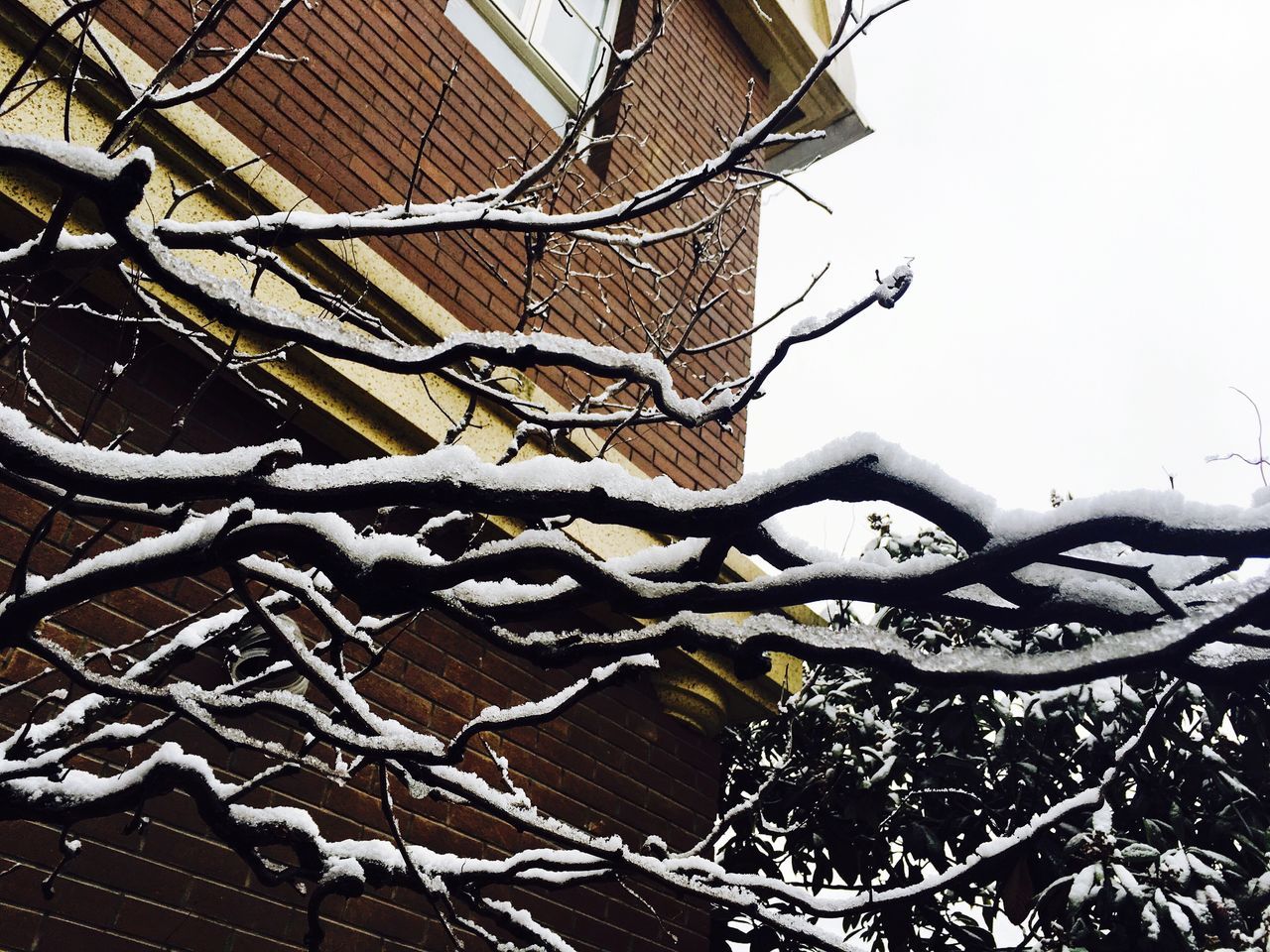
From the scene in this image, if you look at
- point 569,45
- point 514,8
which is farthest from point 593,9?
point 514,8

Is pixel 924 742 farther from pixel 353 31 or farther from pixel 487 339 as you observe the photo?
pixel 353 31

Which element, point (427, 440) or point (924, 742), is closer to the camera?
point (427, 440)

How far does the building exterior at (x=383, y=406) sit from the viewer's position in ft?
8.61

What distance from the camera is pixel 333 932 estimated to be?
2990 millimetres

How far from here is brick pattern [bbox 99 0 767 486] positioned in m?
3.61

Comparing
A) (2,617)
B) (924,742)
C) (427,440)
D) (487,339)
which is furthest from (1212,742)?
(2,617)

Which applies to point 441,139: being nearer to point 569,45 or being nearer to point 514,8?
point 514,8

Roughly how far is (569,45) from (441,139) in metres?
1.76

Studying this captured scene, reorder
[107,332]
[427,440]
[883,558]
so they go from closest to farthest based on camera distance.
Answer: [883,558] → [107,332] → [427,440]

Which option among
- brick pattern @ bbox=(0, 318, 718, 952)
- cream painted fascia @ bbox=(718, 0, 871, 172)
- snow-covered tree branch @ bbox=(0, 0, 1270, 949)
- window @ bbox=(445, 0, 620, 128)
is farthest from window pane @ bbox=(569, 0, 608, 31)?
snow-covered tree branch @ bbox=(0, 0, 1270, 949)

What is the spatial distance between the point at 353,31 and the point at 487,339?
3.48 meters

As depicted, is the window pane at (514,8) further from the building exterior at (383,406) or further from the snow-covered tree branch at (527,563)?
the snow-covered tree branch at (527,563)

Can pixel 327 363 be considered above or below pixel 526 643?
above

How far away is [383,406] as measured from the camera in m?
3.28
